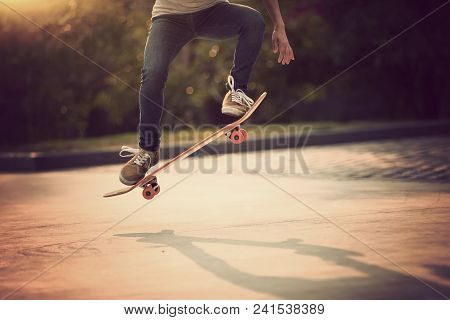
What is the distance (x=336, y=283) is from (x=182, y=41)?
9.73ft

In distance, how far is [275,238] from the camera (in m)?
6.14

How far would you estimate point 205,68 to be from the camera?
2298 cm

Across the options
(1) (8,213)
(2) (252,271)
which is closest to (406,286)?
(2) (252,271)

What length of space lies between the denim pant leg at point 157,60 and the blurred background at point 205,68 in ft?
31.2

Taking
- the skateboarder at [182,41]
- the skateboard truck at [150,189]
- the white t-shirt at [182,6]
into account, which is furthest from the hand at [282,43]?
the skateboard truck at [150,189]

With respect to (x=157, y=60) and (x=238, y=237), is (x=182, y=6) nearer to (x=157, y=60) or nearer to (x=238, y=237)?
(x=157, y=60)

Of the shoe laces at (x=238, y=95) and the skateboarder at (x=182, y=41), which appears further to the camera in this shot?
the shoe laces at (x=238, y=95)

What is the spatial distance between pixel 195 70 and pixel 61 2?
6338 mm

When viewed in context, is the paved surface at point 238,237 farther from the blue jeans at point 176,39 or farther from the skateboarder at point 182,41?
the blue jeans at point 176,39

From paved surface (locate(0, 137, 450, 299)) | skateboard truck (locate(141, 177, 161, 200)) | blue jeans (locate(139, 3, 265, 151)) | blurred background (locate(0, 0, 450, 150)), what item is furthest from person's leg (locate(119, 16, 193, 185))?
blurred background (locate(0, 0, 450, 150))

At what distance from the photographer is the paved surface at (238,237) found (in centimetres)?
470

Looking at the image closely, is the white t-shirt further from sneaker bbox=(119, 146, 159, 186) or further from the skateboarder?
sneaker bbox=(119, 146, 159, 186)

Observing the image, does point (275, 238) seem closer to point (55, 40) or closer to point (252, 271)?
point (252, 271)

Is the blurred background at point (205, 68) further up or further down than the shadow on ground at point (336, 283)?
further up
